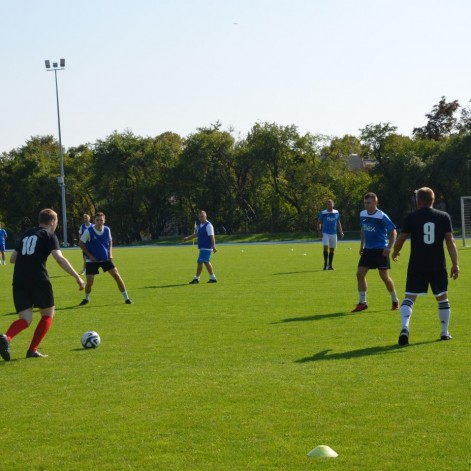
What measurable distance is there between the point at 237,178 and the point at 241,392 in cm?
7185

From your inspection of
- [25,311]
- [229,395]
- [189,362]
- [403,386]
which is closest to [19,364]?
[25,311]

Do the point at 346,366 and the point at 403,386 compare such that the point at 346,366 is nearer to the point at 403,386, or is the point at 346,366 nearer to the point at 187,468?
the point at 403,386

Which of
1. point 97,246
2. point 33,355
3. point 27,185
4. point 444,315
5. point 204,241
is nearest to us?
point 33,355

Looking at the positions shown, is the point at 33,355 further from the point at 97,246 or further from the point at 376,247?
the point at 97,246

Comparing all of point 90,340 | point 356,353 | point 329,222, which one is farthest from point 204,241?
point 356,353

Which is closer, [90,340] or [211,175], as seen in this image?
[90,340]

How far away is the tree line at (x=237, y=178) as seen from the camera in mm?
71188

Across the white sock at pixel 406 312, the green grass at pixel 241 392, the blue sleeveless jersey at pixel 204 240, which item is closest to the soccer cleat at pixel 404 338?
the white sock at pixel 406 312

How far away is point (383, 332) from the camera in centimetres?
1235

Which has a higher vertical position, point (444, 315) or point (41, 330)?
point (41, 330)

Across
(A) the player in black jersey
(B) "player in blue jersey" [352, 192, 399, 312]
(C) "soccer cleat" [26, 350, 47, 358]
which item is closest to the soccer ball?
(C) "soccer cleat" [26, 350, 47, 358]

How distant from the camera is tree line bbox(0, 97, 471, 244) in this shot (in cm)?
7119

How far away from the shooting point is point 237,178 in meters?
80.0

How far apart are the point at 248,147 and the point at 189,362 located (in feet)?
224
